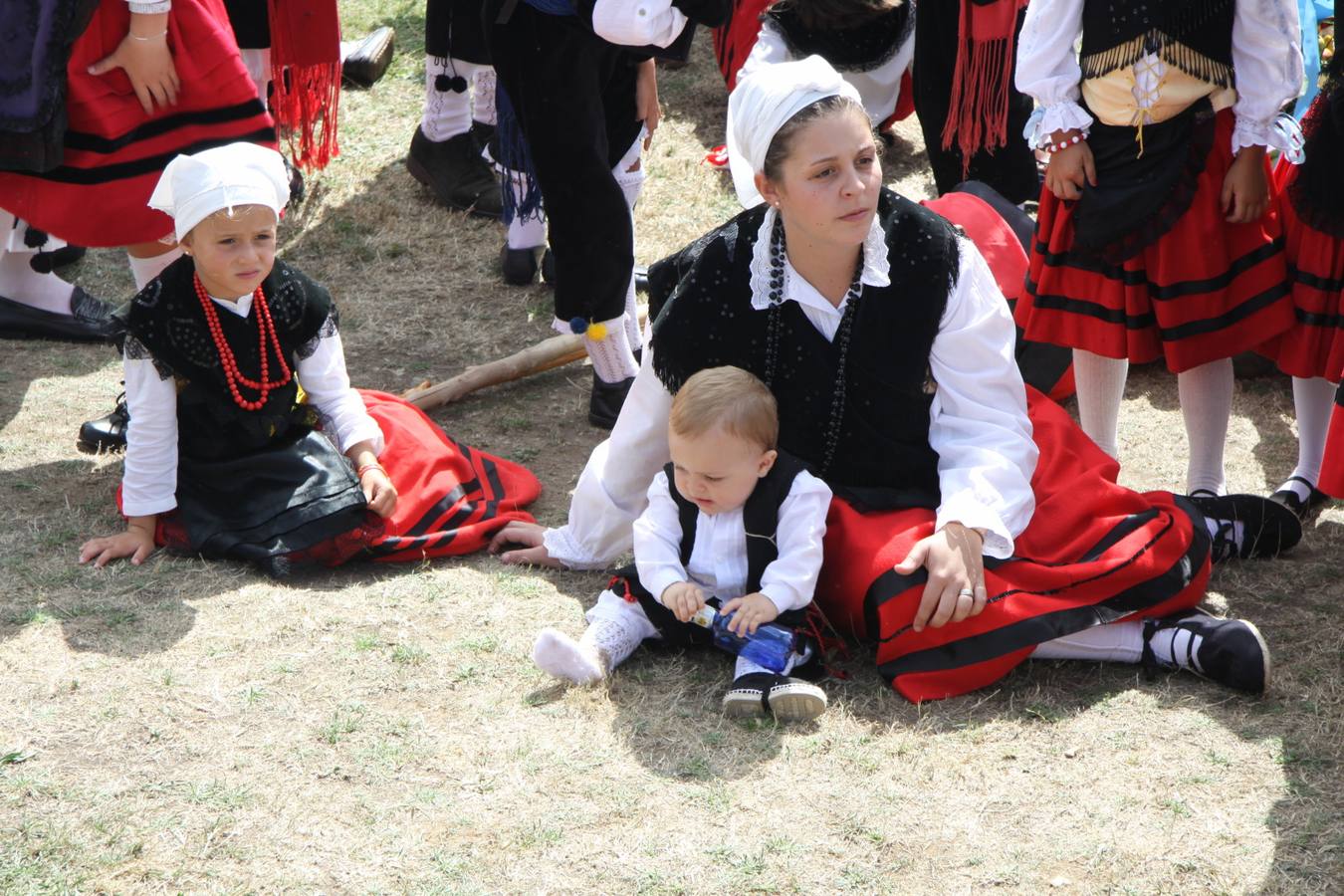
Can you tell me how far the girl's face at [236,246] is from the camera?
3.22 meters

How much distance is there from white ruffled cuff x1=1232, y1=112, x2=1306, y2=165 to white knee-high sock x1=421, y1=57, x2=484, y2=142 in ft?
10.6

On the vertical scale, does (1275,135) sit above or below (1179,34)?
below

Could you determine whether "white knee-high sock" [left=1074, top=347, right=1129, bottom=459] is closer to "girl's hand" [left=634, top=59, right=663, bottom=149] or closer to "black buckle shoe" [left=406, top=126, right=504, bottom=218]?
"girl's hand" [left=634, top=59, right=663, bottom=149]

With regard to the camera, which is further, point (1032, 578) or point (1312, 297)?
point (1312, 297)

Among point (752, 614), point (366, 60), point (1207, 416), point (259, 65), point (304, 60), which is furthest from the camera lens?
point (366, 60)

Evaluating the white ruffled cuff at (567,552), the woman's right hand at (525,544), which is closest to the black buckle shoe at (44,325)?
the woman's right hand at (525,544)

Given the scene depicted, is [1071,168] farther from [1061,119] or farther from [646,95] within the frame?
[646,95]

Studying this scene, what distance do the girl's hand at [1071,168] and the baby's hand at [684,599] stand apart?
1319 mm

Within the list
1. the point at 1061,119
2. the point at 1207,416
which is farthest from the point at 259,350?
the point at 1207,416

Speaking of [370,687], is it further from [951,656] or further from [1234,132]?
[1234,132]

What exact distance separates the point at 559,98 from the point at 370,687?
175 centimetres

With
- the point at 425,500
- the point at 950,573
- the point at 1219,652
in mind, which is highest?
the point at 950,573

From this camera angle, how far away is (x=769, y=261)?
3.02 m

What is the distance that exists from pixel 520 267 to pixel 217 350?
2.05m
